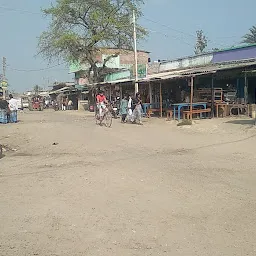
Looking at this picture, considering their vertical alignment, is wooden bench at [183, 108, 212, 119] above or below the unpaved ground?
above

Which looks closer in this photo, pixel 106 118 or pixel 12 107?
pixel 106 118

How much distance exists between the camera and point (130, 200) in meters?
5.50

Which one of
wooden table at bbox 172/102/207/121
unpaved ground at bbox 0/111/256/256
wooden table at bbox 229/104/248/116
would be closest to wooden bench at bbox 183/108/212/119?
wooden table at bbox 172/102/207/121

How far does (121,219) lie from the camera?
4.71m

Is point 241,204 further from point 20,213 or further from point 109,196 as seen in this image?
point 20,213

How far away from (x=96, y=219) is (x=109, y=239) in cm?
66

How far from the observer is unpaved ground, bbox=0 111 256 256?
13.0ft

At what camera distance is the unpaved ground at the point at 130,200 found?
398 centimetres

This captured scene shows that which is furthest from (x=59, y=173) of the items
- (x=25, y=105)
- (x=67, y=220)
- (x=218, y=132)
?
(x=25, y=105)

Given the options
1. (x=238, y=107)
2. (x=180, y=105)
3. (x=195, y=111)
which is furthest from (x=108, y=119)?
(x=238, y=107)

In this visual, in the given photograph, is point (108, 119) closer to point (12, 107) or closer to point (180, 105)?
point (180, 105)

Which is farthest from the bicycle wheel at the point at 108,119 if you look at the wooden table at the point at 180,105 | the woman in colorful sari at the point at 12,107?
the woman in colorful sari at the point at 12,107

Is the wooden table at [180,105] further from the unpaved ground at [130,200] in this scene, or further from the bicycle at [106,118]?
the unpaved ground at [130,200]

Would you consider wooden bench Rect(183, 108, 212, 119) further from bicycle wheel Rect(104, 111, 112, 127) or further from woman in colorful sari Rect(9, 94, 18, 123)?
woman in colorful sari Rect(9, 94, 18, 123)
